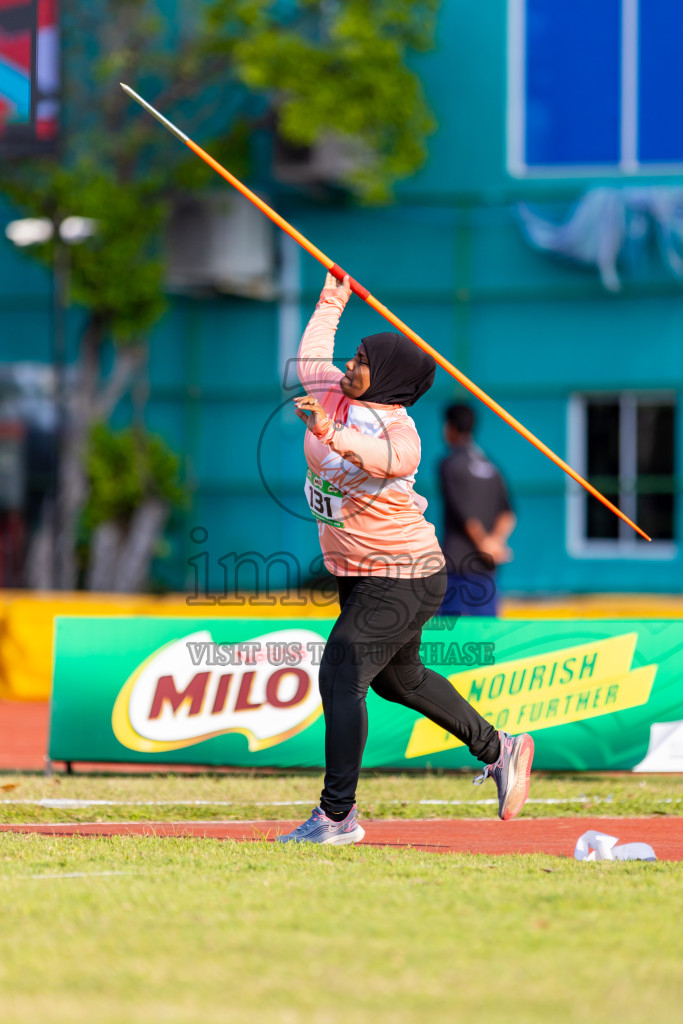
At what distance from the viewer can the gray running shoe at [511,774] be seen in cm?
594

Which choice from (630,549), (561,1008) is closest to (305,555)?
(630,549)

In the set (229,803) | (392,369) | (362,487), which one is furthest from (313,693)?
(392,369)

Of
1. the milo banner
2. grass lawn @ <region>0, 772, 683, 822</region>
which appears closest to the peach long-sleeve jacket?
grass lawn @ <region>0, 772, 683, 822</region>

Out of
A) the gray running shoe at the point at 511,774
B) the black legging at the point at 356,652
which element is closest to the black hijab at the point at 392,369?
the black legging at the point at 356,652

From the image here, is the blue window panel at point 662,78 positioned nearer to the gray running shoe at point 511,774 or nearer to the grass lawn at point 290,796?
the grass lawn at point 290,796

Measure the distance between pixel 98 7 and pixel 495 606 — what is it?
13721 millimetres

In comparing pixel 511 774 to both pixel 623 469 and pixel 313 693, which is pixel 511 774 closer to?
pixel 313 693

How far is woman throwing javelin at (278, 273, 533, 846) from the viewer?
5520mm

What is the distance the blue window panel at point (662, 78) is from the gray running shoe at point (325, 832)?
567 inches

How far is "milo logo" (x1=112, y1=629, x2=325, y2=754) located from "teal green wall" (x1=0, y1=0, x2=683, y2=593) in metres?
11.6

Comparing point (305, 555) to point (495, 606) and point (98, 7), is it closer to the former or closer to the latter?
point (98, 7)

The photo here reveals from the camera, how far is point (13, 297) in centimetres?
2091

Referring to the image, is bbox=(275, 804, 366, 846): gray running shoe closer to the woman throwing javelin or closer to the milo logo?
the woman throwing javelin

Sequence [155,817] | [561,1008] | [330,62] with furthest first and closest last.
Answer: [330,62] → [155,817] → [561,1008]
